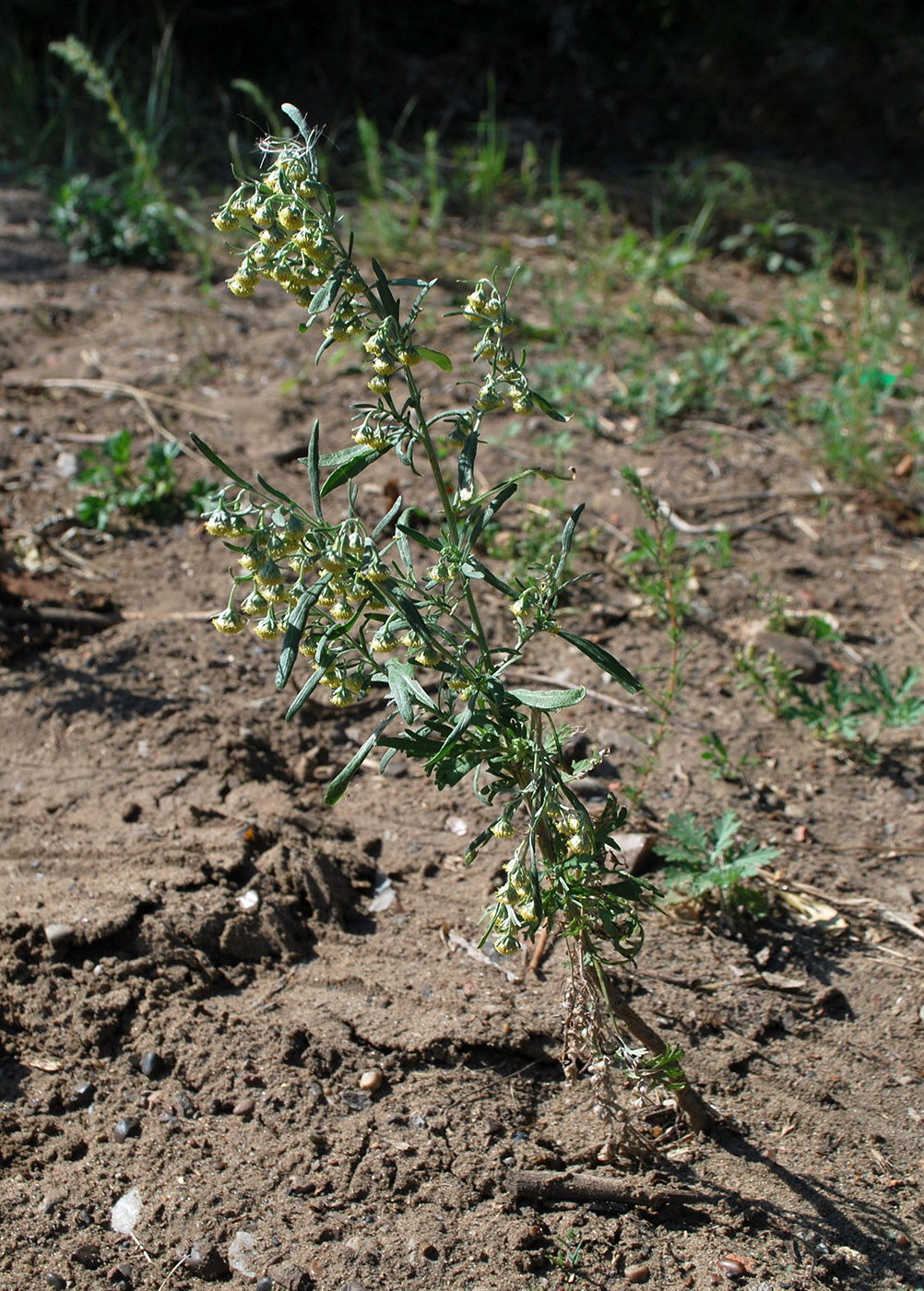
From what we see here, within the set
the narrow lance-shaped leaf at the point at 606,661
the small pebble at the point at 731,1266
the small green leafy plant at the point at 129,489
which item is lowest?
the small pebble at the point at 731,1266

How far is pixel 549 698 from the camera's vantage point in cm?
173

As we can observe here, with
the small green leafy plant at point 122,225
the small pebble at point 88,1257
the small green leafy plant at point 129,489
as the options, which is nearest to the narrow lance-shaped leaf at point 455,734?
the small pebble at point 88,1257

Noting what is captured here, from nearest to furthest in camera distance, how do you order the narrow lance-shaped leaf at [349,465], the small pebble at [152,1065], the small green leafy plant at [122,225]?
1. the narrow lance-shaped leaf at [349,465]
2. the small pebble at [152,1065]
3. the small green leafy plant at [122,225]

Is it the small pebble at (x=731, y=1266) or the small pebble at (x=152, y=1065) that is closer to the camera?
the small pebble at (x=731, y=1266)

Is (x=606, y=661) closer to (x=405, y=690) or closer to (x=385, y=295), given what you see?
(x=405, y=690)

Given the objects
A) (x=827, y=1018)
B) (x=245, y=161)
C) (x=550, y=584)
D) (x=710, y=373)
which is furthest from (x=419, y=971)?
(x=245, y=161)

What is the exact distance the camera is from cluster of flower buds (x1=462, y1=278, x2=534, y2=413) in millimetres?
1684

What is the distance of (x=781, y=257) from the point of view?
557 centimetres

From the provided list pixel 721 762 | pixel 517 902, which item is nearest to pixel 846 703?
pixel 721 762

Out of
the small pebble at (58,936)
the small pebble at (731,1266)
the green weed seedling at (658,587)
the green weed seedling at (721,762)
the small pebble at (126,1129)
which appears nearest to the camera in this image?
the small pebble at (731,1266)

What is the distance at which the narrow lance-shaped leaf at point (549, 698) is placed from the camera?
5.54 ft

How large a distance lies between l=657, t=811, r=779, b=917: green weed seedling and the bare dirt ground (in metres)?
0.08

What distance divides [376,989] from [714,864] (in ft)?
2.73

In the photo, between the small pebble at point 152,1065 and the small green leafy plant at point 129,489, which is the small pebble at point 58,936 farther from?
the small green leafy plant at point 129,489
